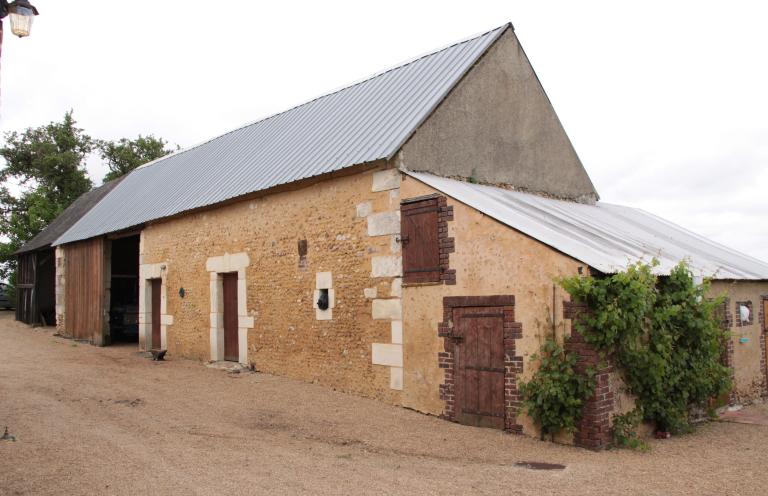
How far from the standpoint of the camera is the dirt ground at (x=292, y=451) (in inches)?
222

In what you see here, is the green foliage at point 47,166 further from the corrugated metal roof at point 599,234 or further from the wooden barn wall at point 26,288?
the corrugated metal roof at point 599,234

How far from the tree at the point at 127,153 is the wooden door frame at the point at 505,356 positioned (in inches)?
1179

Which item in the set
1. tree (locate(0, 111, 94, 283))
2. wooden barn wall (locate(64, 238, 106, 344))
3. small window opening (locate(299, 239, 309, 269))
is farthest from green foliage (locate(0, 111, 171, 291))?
small window opening (locate(299, 239, 309, 269))

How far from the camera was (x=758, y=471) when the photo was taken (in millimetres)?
6266

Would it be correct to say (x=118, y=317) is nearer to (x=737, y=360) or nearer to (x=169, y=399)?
(x=169, y=399)

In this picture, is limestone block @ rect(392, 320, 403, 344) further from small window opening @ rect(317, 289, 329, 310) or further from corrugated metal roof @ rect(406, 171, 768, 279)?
corrugated metal roof @ rect(406, 171, 768, 279)

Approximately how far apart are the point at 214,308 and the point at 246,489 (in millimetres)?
8038

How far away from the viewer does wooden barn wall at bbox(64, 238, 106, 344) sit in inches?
679

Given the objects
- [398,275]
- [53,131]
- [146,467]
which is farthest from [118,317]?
[53,131]

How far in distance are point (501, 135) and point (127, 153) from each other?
29142mm

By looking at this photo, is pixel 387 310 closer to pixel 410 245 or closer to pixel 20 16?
pixel 410 245

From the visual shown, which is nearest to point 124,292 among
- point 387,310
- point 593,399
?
point 387,310

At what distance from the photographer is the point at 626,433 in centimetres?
725

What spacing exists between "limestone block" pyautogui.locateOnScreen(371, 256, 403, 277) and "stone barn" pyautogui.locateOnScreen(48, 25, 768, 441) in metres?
0.03
